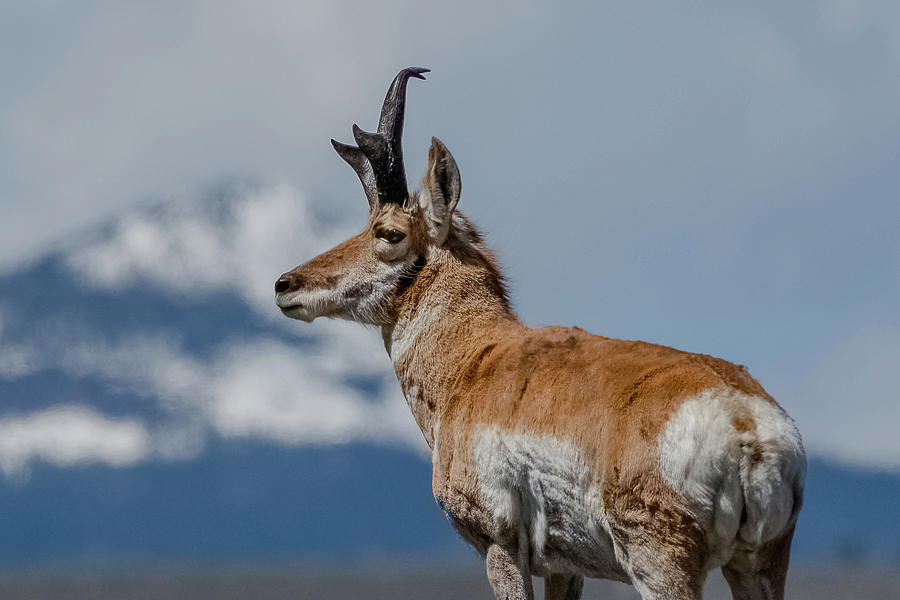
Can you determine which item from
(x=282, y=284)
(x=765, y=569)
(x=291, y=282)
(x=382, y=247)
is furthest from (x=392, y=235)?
(x=765, y=569)

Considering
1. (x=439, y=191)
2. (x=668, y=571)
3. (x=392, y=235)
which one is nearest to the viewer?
(x=668, y=571)

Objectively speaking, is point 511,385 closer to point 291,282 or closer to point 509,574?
point 509,574

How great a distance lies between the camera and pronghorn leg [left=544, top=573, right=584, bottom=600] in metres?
13.0

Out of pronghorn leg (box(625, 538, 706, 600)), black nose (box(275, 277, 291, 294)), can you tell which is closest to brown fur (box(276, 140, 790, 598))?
pronghorn leg (box(625, 538, 706, 600))

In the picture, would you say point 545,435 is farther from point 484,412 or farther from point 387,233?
point 387,233

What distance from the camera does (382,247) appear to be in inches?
561

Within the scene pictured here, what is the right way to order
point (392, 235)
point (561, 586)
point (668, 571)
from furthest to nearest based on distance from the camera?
point (392, 235)
point (561, 586)
point (668, 571)

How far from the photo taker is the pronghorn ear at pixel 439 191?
1388 centimetres

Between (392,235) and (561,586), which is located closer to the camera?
(561,586)

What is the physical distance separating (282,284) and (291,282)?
0.42 feet

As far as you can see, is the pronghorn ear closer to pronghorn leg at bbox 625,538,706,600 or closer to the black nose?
the black nose

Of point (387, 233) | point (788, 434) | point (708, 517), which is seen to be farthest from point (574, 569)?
point (387, 233)

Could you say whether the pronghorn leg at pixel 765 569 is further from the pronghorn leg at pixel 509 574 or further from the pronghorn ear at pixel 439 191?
the pronghorn ear at pixel 439 191

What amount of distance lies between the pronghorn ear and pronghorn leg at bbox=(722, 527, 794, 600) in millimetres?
5615
